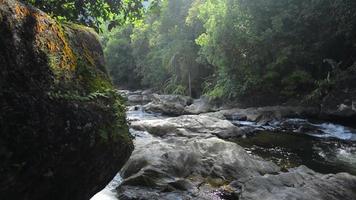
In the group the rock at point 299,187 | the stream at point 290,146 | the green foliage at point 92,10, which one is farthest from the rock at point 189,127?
the green foliage at point 92,10

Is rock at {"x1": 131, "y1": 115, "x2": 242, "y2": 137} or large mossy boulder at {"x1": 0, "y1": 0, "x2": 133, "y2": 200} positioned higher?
large mossy boulder at {"x1": 0, "y1": 0, "x2": 133, "y2": 200}

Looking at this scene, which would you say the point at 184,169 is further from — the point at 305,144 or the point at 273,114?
the point at 273,114

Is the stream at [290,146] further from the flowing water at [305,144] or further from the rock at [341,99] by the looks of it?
the rock at [341,99]

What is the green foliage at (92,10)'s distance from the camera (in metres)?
5.11

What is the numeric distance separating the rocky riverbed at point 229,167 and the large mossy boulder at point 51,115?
180cm

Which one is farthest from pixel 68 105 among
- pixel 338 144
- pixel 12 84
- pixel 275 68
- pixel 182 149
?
pixel 275 68

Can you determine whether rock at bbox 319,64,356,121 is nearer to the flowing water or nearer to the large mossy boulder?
the flowing water

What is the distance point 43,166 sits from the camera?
3338 mm

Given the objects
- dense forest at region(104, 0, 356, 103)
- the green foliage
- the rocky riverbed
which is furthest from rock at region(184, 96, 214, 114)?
the green foliage

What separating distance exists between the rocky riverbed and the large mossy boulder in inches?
71.0

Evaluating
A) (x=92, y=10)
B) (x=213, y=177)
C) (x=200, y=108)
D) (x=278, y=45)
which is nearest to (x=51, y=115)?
(x=92, y=10)

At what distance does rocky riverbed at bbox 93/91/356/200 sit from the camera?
22.7ft

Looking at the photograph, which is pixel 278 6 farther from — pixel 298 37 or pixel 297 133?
pixel 297 133

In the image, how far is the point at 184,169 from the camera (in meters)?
8.02
